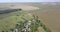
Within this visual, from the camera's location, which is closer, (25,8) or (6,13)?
(6,13)

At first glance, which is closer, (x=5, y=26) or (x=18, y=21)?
(x=5, y=26)

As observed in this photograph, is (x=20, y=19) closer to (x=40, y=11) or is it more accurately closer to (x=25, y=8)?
(x=25, y=8)

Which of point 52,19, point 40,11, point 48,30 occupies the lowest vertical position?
point 48,30

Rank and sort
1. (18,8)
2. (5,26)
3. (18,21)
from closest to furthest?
(5,26) → (18,21) → (18,8)

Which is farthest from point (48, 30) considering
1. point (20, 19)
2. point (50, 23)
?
point (20, 19)

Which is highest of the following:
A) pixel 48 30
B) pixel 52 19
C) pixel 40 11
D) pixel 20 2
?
pixel 20 2

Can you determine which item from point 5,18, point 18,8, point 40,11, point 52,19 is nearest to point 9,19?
point 5,18

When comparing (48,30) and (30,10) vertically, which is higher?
(30,10)

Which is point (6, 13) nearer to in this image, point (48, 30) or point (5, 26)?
point (5, 26)

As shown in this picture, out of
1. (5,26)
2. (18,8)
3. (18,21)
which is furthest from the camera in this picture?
(18,8)
